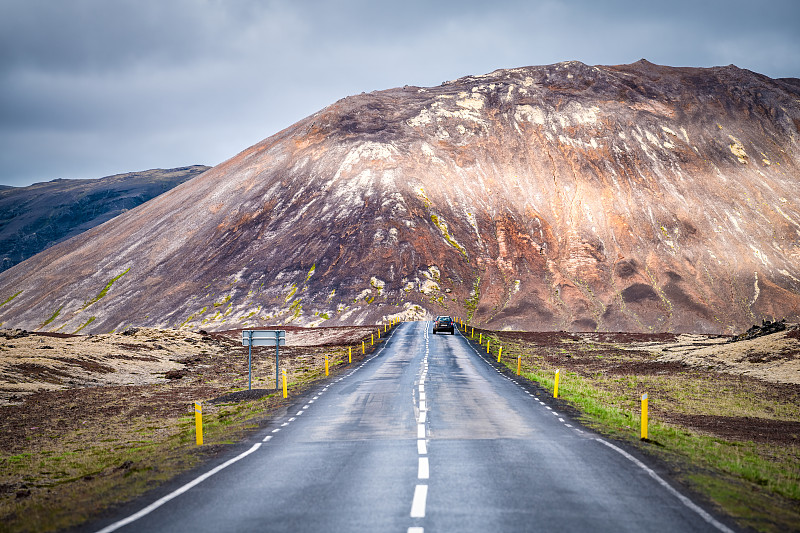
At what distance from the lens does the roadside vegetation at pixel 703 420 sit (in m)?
10.8

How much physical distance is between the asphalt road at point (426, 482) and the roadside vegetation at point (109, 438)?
1.02m

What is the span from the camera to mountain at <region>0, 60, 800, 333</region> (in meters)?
95.4

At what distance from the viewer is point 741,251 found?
101 m

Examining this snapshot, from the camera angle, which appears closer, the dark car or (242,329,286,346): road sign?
(242,329,286,346): road sign

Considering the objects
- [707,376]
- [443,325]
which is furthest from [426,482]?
[443,325]

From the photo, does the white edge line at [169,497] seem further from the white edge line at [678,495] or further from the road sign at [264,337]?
the road sign at [264,337]

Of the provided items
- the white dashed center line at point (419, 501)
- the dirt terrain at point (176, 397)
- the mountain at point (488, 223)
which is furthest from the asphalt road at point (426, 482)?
the mountain at point (488, 223)

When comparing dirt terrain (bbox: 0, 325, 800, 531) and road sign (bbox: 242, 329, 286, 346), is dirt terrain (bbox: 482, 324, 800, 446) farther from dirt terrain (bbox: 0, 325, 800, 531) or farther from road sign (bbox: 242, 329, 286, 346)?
road sign (bbox: 242, 329, 286, 346)

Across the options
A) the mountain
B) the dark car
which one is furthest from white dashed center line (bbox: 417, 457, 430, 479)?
the mountain

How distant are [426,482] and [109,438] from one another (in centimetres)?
1238

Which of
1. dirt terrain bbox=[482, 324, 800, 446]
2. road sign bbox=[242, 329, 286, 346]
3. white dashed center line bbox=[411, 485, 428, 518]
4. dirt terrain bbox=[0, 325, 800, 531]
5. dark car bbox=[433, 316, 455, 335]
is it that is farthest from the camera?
dark car bbox=[433, 316, 455, 335]

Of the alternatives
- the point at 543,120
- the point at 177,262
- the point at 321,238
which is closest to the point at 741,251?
the point at 543,120

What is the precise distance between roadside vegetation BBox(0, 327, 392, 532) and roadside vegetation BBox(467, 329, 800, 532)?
31.9ft

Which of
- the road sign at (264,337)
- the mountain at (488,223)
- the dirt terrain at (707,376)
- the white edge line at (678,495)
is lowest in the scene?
the dirt terrain at (707,376)
